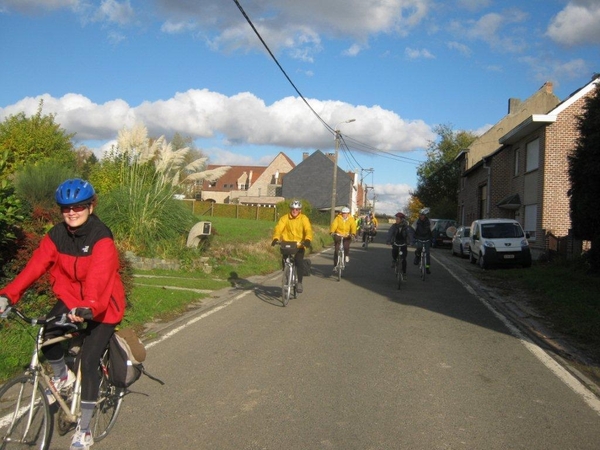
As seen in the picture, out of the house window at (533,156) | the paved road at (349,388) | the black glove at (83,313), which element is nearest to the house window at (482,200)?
the house window at (533,156)

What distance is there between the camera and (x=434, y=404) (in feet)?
→ 18.0

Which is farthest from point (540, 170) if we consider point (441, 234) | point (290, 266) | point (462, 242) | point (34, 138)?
point (34, 138)

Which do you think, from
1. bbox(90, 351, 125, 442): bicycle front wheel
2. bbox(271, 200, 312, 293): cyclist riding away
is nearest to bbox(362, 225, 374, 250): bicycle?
bbox(271, 200, 312, 293): cyclist riding away

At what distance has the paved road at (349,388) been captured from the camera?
467cm

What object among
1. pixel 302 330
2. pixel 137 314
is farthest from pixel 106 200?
pixel 302 330

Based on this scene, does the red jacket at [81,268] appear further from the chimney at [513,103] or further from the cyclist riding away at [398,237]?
the chimney at [513,103]

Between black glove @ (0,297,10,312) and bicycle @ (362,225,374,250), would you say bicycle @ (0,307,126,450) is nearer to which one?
black glove @ (0,297,10,312)

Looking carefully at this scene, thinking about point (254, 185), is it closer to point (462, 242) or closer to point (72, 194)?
point (462, 242)

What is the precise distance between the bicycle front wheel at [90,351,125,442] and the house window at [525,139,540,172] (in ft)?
82.8

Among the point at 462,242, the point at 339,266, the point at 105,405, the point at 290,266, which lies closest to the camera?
the point at 105,405

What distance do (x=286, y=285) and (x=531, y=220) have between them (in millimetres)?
19241

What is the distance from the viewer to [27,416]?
378 cm

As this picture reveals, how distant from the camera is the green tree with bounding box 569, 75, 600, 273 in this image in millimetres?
Result: 15008

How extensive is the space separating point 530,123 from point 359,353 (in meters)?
21.3
